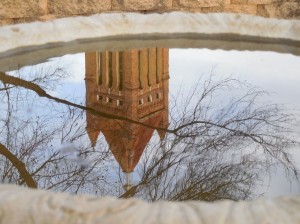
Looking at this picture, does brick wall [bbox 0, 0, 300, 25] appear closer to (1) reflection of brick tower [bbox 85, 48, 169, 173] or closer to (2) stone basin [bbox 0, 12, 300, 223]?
(2) stone basin [bbox 0, 12, 300, 223]

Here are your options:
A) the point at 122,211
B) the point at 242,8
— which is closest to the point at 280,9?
the point at 242,8

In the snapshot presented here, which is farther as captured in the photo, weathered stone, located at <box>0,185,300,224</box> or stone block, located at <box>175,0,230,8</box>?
stone block, located at <box>175,0,230,8</box>

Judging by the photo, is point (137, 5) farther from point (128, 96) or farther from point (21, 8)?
point (128, 96)

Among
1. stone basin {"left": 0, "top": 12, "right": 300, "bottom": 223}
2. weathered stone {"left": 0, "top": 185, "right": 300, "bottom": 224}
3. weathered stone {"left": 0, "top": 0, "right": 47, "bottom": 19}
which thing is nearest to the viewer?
weathered stone {"left": 0, "top": 185, "right": 300, "bottom": 224}

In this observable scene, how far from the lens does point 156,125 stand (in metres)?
1.13

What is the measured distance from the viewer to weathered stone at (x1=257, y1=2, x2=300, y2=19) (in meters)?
3.77

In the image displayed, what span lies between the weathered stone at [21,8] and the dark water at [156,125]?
5.31 feet

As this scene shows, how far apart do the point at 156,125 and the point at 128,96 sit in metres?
0.17

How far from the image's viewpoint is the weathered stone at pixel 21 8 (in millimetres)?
3010

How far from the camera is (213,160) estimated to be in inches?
38.5

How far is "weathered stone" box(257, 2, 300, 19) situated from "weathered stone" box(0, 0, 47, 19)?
1.45m

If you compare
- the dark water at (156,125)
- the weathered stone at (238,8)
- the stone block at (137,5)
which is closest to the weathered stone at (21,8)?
the stone block at (137,5)

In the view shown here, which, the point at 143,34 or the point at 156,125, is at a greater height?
the point at 143,34

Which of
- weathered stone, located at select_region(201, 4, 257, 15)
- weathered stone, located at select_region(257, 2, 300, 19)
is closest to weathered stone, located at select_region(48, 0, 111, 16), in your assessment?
weathered stone, located at select_region(201, 4, 257, 15)
